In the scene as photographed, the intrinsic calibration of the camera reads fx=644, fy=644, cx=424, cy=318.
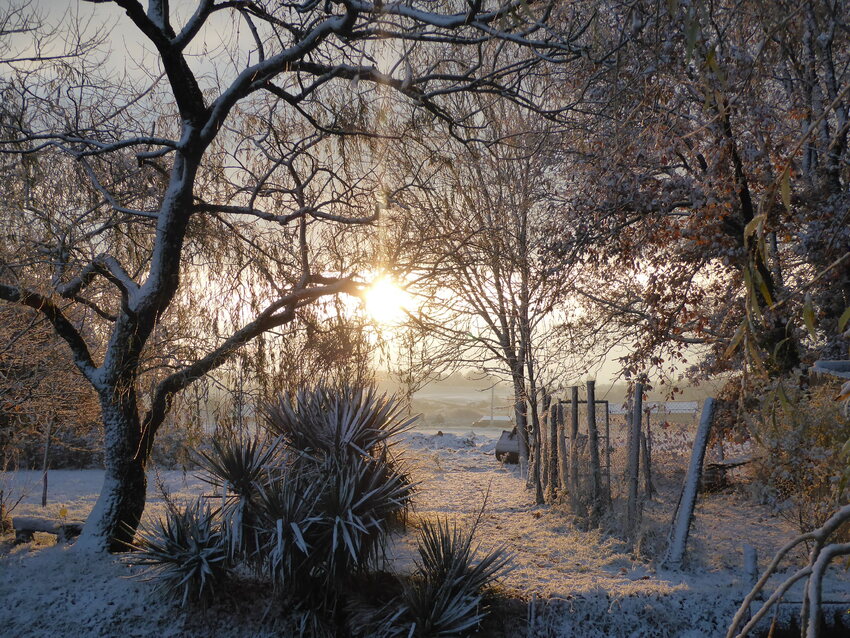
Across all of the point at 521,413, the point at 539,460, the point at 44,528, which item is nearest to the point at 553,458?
the point at 539,460

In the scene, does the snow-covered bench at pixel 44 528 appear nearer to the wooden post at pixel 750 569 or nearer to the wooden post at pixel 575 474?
the wooden post at pixel 575 474

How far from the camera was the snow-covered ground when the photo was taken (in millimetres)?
6039

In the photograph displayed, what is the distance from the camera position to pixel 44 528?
891 cm

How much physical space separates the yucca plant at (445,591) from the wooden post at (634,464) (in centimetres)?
306

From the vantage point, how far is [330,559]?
248 inches

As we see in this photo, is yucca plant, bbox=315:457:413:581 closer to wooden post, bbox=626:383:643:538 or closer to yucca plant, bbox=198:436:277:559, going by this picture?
yucca plant, bbox=198:436:277:559

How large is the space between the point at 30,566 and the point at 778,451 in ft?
29.9

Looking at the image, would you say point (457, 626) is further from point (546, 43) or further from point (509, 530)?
point (546, 43)

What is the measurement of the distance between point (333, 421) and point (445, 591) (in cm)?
233

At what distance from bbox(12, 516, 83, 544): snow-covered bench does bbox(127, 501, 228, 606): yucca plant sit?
2409 mm

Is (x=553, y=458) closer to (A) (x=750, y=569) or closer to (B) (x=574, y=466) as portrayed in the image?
(B) (x=574, y=466)

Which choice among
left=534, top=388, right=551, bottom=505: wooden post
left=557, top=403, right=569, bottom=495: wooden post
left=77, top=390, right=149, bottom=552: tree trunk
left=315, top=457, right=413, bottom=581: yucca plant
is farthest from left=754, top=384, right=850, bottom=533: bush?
left=77, top=390, right=149, bottom=552: tree trunk

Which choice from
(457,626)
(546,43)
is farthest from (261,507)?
(546,43)

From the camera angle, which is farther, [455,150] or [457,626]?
[455,150]
